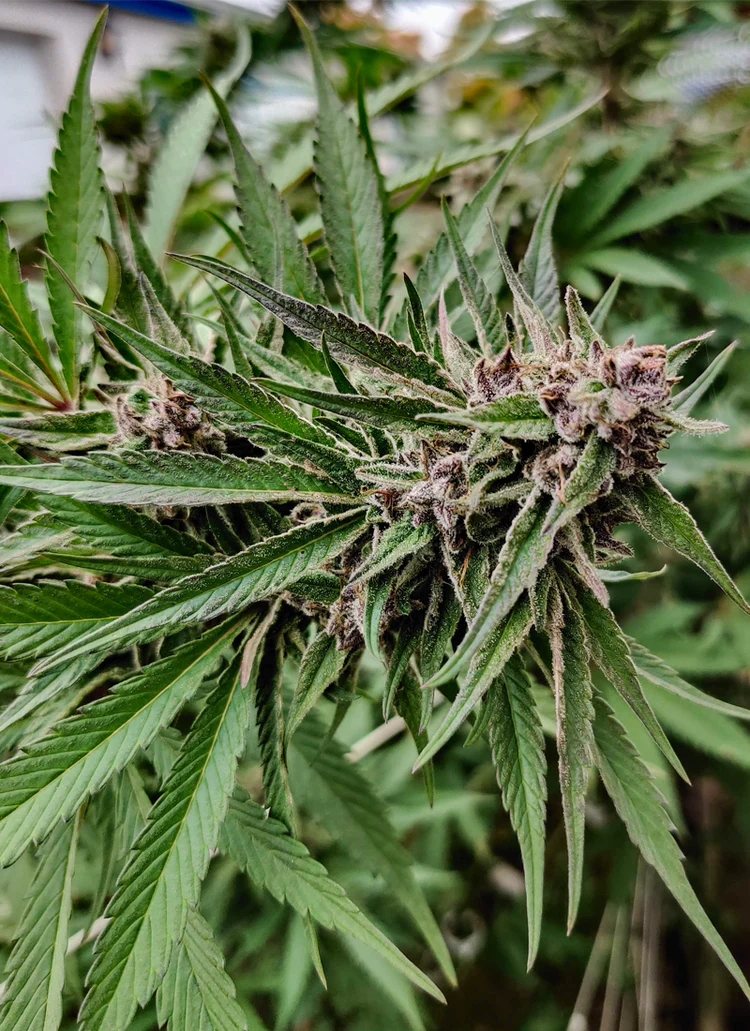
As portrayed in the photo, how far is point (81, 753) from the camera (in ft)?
1.33

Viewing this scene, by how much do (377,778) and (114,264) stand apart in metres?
0.95

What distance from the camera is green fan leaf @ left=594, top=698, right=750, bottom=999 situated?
1.23 feet

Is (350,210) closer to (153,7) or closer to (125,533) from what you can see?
(125,533)

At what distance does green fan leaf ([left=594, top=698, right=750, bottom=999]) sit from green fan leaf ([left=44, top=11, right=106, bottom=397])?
433mm

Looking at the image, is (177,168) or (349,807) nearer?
(349,807)

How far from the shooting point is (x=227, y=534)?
0.44m

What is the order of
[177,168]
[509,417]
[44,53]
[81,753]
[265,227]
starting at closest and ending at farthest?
[509,417] → [81,753] → [265,227] → [177,168] → [44,53]

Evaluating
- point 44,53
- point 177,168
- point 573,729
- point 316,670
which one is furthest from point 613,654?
point 44,53

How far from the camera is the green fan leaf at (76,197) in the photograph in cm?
51

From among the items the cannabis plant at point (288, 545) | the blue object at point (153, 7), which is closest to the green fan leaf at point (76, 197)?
the cannabis plant at point (288, 545)

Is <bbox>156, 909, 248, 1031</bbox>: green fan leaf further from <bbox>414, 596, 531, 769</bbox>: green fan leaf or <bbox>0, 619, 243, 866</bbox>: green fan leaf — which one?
<bbox>414, 596, 531, 769</bbox>: green fan leaf

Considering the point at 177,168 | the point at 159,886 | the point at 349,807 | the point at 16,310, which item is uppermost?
the point at 177,168

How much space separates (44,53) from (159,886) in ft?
11.4

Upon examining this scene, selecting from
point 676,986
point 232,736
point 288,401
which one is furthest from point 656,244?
point 676,986
